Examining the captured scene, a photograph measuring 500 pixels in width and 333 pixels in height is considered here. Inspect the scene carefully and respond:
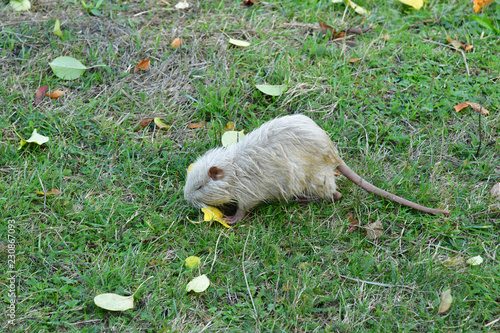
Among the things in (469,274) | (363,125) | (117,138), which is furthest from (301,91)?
(469,274)

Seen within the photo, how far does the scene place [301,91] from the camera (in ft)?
13.1

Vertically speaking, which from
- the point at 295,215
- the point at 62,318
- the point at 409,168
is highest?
the point at 409,168

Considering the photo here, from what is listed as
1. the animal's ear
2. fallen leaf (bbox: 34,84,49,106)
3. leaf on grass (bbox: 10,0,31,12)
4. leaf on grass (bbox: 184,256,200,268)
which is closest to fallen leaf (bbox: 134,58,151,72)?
fallen leaf (bbox: 34,84,49,106)

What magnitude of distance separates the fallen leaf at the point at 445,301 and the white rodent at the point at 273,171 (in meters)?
0.66

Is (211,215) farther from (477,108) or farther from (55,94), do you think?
(477,108)

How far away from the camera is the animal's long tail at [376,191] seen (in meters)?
3.24

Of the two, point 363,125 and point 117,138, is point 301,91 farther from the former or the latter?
point 117,138

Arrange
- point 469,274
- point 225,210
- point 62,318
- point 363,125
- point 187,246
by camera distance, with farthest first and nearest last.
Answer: point 363,125 < point 225,210 < point 187,246 < point 469,274 < point 62,318

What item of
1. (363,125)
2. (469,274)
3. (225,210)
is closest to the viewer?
(469,274)

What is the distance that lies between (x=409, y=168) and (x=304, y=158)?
0.87 metres

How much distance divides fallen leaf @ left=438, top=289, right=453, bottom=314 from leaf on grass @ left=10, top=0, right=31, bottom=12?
4.35 metres

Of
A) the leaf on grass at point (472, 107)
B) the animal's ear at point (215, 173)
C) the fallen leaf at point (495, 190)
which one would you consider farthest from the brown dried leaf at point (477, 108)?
the animal's ear at point (215, 173)

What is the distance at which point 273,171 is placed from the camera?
3252 millimetres

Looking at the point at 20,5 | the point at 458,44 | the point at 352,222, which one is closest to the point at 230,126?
the point at 352,222
